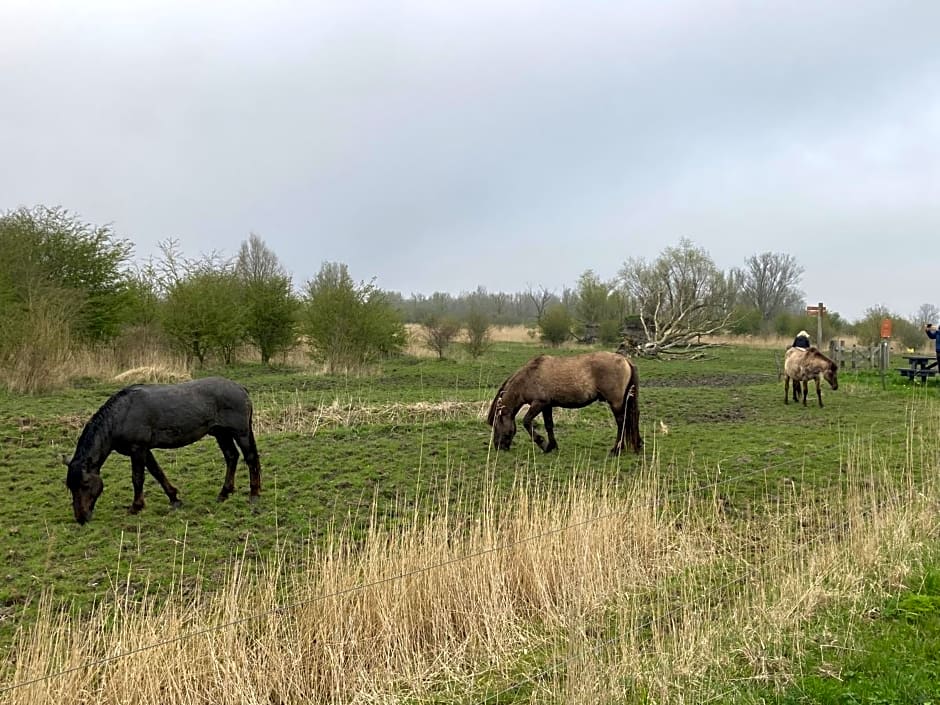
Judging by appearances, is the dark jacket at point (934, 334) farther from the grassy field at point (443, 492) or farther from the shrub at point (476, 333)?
the shrub at point (476, 333)

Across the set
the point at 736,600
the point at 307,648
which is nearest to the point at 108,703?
the point at 307,648

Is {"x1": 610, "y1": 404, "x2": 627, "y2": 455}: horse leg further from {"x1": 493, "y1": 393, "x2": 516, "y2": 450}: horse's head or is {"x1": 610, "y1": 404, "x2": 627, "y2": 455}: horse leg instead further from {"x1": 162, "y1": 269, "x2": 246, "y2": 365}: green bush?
{"x1": 162, "y1": 269, "x2": 246, "y2": 365}: green bush

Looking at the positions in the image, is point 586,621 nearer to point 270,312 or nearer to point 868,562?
point 868,562

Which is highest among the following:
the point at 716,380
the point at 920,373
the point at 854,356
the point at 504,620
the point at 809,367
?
Result: the point at 854,356

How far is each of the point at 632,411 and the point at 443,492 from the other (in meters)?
3.13

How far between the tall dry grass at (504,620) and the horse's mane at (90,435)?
196 centimetres

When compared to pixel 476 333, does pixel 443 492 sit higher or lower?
lower

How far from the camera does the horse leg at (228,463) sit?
7.00 metres

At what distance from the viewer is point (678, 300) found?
36.9 metres

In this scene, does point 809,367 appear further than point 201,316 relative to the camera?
No

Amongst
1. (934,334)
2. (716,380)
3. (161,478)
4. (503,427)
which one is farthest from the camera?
(716,380)

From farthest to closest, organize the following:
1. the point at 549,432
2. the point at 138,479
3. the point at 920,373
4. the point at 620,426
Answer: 1. the point at 920,373
2. the point at 549,432
3. the point at 620,426
4. the point at 138,479

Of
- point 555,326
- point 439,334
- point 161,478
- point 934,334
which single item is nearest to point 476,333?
point 439,334

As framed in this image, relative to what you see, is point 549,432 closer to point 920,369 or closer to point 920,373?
point 920,373
